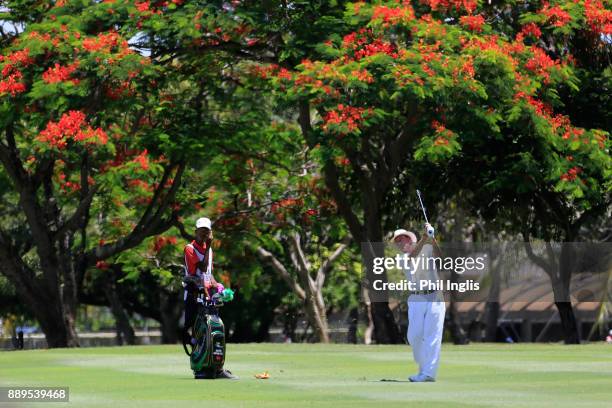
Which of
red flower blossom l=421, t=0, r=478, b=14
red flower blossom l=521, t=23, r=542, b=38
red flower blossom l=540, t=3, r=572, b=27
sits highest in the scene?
red flower blossom l=421, t=0, r=478, b=14

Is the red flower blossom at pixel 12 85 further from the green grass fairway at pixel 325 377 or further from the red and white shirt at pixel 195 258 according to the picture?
the red and white shirt at pixel 195 258

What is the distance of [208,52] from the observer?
102ft

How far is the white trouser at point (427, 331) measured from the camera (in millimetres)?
16156

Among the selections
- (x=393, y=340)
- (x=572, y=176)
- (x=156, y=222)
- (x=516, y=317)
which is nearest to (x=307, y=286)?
(x=156, y=222)

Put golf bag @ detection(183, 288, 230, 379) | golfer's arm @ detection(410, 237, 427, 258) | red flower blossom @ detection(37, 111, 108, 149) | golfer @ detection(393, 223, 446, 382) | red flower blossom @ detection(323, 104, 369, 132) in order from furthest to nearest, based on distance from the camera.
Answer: red flower blossom @ detection(37, 111, 108, 149) → red flower blossom @ detection(323, 104, 369, 132) → golf bag @ detection(183, 288, 230, 379) → golfer @ detection(393, 223, 446, 382) → golfer's arm @ detection(410, 237, 427, 258)

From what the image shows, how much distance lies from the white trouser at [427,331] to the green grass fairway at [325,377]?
27 cm

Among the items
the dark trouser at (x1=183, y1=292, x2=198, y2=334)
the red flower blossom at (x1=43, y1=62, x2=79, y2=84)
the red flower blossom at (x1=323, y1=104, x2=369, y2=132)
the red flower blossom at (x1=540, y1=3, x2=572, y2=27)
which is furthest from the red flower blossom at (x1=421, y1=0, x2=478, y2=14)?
the dark trouser at (x1=183, y1=292, x2=198, y2=334)

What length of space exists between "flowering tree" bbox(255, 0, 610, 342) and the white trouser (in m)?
10.2

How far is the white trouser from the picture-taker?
16.2 meters

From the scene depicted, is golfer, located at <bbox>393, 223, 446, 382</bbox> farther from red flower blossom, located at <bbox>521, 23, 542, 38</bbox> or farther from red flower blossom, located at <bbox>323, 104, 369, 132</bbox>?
red flower blossom, located at <bbox>521, 23, 542, 38</bbox>

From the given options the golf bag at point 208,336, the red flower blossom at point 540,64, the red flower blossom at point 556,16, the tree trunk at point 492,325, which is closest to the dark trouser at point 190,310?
the golf bag at point 208,336

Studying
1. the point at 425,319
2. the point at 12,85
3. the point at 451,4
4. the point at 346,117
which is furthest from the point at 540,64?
the point at 425,319

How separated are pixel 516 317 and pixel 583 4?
41832mm

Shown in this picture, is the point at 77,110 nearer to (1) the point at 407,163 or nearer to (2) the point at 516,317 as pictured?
(1) the point at 407,163
